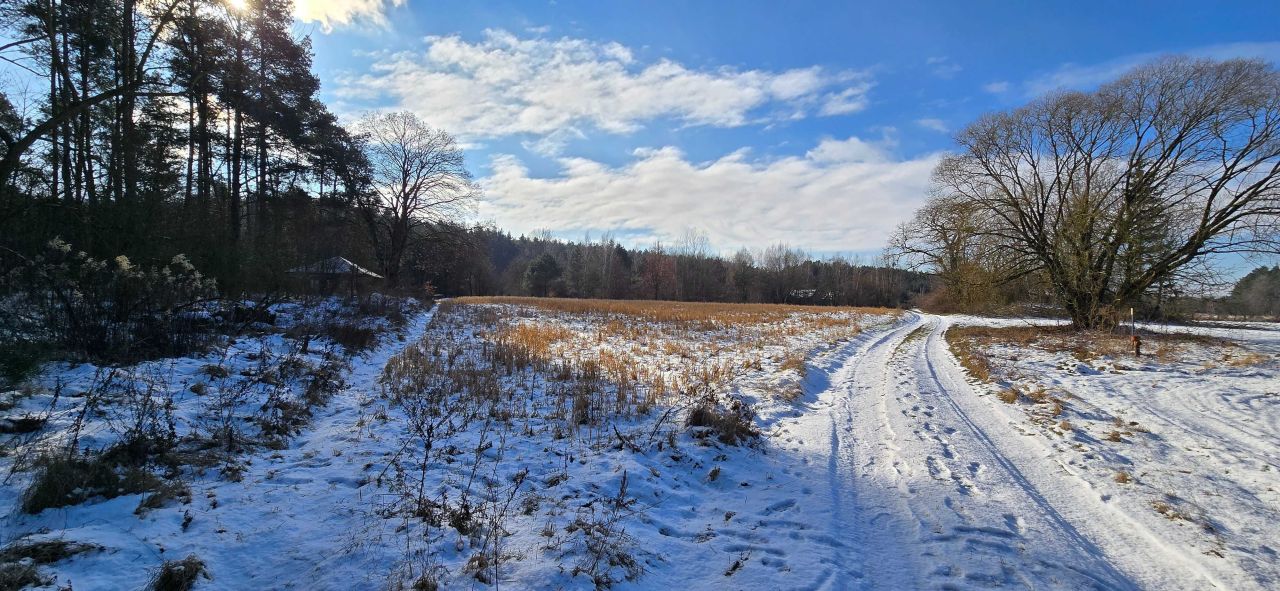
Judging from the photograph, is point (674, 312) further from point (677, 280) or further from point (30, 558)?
point (677, 280)

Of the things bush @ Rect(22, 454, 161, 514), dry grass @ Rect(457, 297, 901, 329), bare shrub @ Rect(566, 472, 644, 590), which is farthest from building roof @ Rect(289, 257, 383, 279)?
bare shrub @ Rect(566, 472, 644, 590)

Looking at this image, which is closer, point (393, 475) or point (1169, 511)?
point (1169, 511)

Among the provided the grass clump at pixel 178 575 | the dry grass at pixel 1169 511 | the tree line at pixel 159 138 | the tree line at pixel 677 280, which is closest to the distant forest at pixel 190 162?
the tree line at pixel 159 138

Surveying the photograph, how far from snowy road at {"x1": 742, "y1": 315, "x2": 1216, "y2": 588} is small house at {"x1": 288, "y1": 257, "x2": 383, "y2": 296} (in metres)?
17.5

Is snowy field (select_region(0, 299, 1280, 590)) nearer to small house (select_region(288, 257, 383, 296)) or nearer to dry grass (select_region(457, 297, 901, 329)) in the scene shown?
small house (select_region(288, 257, 383, 296))

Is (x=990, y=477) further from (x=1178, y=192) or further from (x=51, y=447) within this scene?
(x=1178, y=192)

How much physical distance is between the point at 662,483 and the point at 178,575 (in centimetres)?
365

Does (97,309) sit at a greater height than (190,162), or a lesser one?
lesser

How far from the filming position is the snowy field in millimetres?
3393

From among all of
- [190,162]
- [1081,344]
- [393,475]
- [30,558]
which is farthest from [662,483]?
[190,162]

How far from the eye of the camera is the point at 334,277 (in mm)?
26875

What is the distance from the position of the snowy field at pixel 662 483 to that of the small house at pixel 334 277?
35.9ft

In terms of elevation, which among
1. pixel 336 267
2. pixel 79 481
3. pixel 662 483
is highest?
pixel 336 267

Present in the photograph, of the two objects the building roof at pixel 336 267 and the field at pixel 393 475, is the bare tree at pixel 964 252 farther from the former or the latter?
the building roof at pixel 336 267
